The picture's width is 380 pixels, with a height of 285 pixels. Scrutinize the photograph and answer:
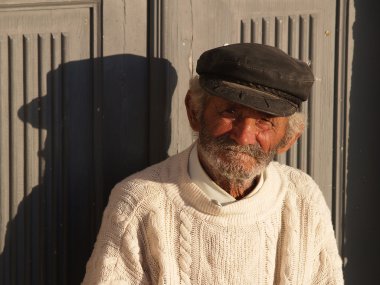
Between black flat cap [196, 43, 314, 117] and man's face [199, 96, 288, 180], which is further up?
black flat cap [196, 43, 314, 117]

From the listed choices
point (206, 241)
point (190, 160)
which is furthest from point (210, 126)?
point (206, 241)

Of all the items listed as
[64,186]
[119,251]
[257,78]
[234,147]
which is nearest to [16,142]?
[64,186]

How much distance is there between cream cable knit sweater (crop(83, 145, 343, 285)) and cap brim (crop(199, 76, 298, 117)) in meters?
0.31

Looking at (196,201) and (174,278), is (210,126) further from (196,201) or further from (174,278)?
(174,278)

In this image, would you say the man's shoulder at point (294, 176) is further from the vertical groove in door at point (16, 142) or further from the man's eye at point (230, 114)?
the vertical groove in door at point (16, 142)

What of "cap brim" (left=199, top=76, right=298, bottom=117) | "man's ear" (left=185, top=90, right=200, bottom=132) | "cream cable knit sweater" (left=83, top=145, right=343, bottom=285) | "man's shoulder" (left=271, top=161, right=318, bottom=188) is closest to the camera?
"cap brim" (left=199, top=76, right=298, bottom=117)

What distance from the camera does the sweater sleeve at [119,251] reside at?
114 inches

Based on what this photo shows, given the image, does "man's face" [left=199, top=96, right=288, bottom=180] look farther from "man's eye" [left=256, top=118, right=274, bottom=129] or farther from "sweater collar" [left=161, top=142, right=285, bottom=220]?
"sweater collar" [left=161, top=142, right=285, bottom=220]

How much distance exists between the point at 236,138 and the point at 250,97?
140 mm

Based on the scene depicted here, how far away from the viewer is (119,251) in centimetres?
293

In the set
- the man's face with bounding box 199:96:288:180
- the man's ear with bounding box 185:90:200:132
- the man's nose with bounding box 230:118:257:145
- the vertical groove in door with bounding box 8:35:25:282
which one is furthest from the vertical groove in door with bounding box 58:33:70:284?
the man's nose with bounding box 230:118:257:145

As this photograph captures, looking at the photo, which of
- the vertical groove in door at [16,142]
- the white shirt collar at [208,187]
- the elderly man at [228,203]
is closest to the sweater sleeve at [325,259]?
the elderly man at [228,203]

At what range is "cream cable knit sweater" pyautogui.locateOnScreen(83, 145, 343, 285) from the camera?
2.93m

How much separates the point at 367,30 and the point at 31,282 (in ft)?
5.11
